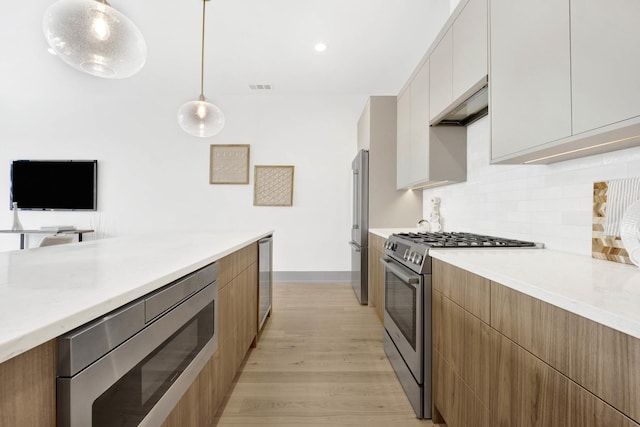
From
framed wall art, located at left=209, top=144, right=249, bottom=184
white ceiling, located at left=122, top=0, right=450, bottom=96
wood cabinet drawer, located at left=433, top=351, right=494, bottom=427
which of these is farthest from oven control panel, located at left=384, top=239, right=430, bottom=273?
framed wall art, located at left=209, top=144, right=249, bottom=184

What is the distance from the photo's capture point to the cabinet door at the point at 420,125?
2467 millimetres

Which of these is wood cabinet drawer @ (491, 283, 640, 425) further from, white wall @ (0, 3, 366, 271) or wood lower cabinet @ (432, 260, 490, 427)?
white wall @ (0, 3, 366, 271)

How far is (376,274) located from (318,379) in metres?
1.31

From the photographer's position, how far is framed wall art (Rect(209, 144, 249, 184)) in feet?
15.1

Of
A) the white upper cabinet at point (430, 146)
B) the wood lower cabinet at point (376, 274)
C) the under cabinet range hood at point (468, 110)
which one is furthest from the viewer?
the wood lower cabinet at point (376, 274)

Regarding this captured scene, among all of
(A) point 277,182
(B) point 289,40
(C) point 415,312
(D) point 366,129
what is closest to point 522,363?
(C) point 415,312

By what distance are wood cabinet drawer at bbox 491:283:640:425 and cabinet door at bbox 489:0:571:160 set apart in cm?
68

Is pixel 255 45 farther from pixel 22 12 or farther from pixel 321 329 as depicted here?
pixel 321 329

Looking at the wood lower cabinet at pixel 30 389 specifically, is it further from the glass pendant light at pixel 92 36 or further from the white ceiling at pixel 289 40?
the white ceiling at pixel 289 40

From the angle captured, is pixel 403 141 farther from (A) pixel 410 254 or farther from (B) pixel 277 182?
(B) pixel 277 182

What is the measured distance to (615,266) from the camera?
108 centimetres

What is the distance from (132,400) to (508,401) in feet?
3.50

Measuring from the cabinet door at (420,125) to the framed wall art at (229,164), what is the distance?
2.64 meters

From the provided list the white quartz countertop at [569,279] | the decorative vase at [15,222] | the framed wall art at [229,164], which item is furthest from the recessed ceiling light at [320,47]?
the decorative vase at [15,222]
